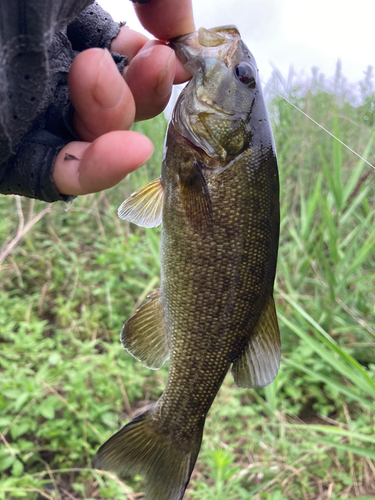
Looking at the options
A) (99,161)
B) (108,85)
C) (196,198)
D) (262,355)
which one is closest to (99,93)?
(108,85)

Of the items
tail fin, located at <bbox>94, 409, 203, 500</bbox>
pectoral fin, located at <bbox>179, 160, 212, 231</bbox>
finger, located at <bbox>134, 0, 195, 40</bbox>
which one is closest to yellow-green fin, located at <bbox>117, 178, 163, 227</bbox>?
pectoral fin, located at <bbox>179, 160, 212, 231</bbox>

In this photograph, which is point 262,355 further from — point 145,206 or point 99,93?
point 99,93

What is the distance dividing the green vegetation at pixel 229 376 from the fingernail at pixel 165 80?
1313mm

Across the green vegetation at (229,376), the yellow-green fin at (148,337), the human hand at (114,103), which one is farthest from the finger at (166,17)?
the green vegetation at (229,376)

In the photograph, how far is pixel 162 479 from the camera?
1154 mm

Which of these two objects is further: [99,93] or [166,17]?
[166,17]

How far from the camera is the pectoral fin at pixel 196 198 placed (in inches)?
42.3

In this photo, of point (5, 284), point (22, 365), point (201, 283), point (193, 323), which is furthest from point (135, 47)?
point (5, 284)

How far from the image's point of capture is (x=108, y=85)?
0.83m

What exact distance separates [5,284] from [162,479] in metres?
1.98

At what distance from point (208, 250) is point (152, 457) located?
0.72 metres

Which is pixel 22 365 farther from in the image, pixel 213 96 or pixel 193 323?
pixel 213 96

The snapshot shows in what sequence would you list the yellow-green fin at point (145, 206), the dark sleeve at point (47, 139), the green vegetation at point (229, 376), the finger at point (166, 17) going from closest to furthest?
the dark sleeve at point (47, 139)
the finger at point (166, 17)
the yellow-green fin at point (145, 206)
the green vegetation at point (229, 376)

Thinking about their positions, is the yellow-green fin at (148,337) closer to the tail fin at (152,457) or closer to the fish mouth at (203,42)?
the tail fin at (152,457)
